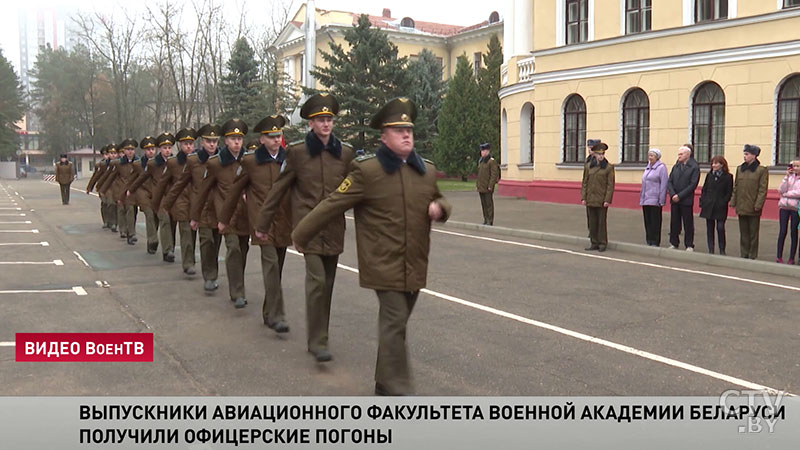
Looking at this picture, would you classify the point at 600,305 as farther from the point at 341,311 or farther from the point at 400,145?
the point at 400,145

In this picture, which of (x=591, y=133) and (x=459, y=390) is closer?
(x=459, y=390)

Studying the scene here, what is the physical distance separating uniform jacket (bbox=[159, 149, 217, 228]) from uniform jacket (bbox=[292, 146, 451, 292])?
13.1 ft

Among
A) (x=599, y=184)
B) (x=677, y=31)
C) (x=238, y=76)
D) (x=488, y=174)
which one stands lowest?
(x=599, y=184)

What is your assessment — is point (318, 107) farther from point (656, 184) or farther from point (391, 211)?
point (656, 184)

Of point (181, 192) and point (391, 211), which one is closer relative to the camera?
point (391, 211)

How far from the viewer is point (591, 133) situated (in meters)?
23.0

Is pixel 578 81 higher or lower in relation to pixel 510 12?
lower

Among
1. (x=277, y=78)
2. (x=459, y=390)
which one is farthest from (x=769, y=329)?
(x=277, y=78)

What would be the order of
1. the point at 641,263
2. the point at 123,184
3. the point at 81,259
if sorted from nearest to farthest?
the point at 641,263
the point at 81,259
the point at 123,184

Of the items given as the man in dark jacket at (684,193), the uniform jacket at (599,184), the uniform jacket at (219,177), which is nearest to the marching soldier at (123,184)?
the uniform jacket at (219,177)

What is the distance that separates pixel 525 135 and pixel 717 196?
15.4 metres

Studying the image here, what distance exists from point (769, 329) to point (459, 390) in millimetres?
3667

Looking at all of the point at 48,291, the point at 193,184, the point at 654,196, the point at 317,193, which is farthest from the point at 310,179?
the point at 654,196

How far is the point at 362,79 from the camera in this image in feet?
112
